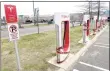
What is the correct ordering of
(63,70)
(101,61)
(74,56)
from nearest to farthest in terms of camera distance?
(63,70) < (101,61) < (74,56)

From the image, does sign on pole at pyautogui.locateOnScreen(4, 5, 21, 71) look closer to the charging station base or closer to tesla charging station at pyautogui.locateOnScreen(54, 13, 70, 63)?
tesla charging station at pyautogui.locateOnScreen(54, 13, 70, 63)

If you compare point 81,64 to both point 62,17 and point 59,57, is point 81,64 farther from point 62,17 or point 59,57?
point 62,17

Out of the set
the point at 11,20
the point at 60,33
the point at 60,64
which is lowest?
the point at 60,64

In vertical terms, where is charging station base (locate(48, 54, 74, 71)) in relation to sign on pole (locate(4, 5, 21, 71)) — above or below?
below

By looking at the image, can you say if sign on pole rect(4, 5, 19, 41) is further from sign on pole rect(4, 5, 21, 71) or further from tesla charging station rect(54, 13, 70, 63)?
tesla charging station rect(54, 13, 70, 63)

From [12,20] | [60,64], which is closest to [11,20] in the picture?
[12,20]

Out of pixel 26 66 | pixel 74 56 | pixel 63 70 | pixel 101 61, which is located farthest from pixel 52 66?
pixel 101 61

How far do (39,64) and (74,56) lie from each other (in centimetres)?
190

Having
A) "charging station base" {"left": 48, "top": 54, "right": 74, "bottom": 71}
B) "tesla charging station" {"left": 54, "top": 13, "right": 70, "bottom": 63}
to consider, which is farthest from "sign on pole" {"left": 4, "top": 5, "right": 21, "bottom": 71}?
"charging station base" {"left": 48, "top": 54, "right": 74, "bottom": 71}

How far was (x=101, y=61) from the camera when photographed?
235 inches

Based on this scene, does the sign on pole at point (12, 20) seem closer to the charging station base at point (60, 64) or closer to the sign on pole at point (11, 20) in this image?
the sign on pole at point (11, 20)

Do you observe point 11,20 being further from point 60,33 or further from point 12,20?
point 60,33

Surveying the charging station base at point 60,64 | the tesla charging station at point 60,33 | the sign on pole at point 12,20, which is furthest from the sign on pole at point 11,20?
the charging station base at point 60,64

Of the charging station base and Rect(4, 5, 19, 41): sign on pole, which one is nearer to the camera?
Rect(4, 5, 19, 41): sign on pole
